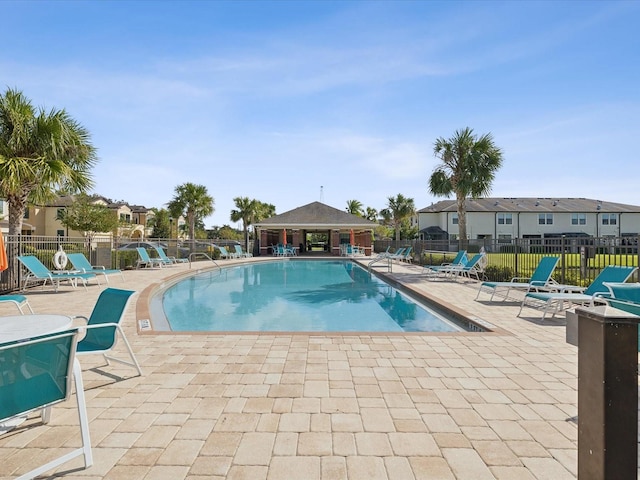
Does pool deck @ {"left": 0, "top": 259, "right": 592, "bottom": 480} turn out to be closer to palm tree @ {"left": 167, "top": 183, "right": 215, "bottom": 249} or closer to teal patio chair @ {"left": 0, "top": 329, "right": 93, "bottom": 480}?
teal patio chair @ {"left": 0, "top": 329, "right": 93, "bottom": 480}

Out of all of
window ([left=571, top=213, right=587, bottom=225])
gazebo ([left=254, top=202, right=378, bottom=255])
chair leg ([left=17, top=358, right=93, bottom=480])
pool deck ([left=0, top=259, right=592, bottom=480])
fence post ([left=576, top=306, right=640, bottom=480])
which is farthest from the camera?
window ([left=571, top=213, right=587, bottom=225])

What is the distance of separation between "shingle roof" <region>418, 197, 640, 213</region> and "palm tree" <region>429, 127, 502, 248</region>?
65.4 feet

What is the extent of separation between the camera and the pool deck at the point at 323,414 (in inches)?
88.7

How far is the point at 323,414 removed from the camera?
293cm

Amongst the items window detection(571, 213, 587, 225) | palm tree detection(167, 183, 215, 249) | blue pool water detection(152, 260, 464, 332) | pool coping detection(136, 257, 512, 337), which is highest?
palm tree detection(167, 183, 215, 249)

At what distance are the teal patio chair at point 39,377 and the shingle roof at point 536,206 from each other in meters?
39.8

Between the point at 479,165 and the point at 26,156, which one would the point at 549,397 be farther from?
the point at 479,165

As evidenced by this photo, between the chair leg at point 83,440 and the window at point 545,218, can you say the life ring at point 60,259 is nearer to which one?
the chair leg at point 83,440

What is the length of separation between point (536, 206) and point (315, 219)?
86.4 feet

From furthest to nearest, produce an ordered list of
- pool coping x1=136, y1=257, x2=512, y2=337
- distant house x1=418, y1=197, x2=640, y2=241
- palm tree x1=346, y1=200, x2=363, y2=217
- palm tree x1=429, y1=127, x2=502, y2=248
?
palm tree x1=346, y1=200, x2=363, y2=217 → distant house x1=418, y1=197, x2=640, y2=241 → palm tree x1=429, y1=127, x2=502, y2=248 → pool coping x1=136, y1=257, x2=512, y2=337

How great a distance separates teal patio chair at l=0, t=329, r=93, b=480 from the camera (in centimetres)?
192

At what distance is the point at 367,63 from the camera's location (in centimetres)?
1167

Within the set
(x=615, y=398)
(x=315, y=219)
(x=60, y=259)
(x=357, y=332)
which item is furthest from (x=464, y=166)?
(x=615, y=398)

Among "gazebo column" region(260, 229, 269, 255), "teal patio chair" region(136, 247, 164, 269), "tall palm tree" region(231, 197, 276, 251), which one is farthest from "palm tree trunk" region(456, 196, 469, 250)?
"tall palm tree" region(231, 197, 276, 251)
